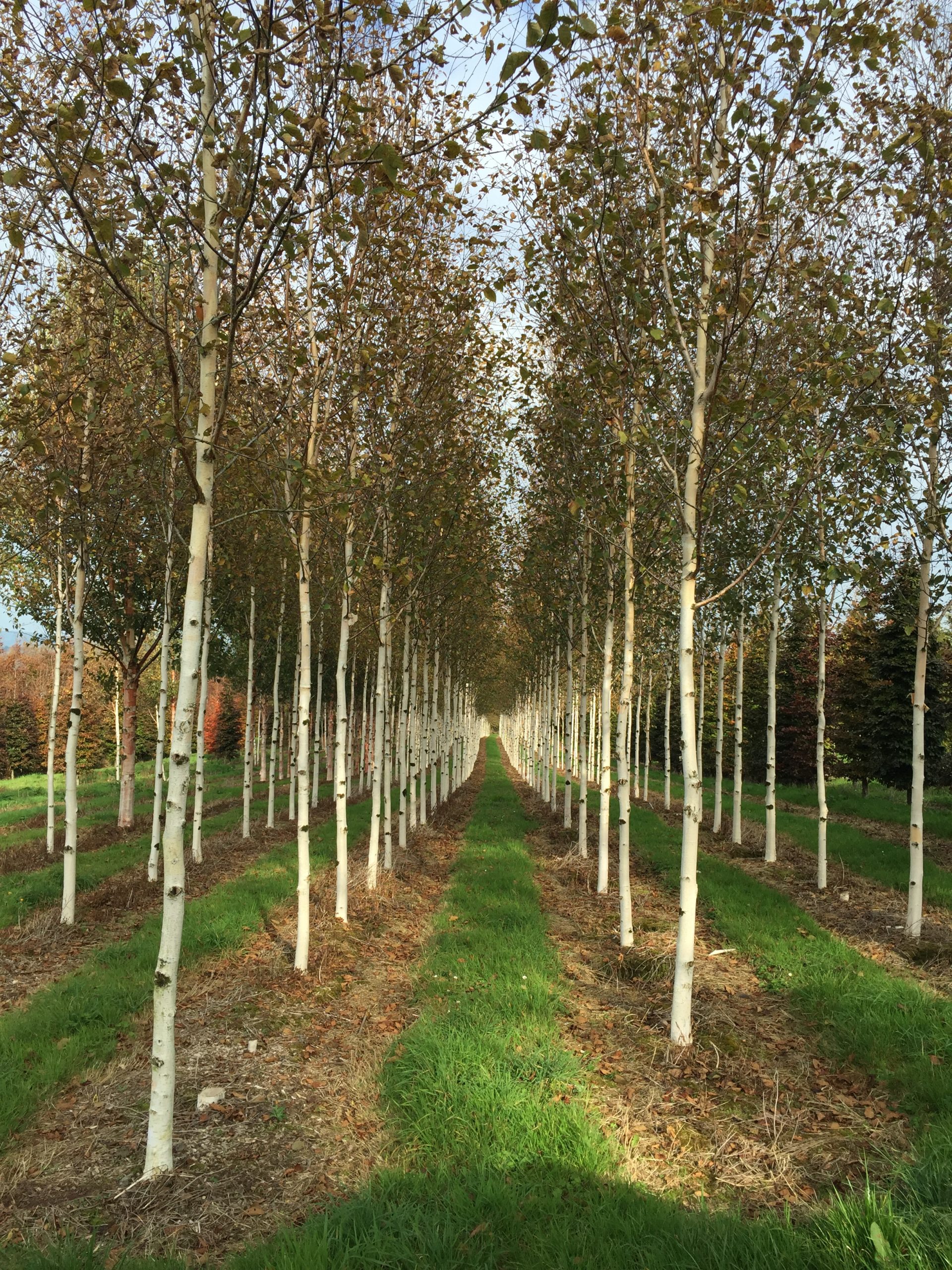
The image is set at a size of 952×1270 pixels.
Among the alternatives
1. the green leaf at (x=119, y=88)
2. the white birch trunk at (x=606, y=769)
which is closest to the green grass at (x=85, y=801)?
the white birch trunk at (x=606, y=769)

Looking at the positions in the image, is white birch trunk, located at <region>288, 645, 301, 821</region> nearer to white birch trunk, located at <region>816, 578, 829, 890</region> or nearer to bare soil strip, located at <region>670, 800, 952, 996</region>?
white birch trunk, located at <region>816, 578, 829, 890</region>

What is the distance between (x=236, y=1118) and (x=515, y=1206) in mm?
2410

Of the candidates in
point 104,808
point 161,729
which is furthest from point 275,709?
point 161,729

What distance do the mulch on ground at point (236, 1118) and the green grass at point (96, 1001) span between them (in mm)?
215

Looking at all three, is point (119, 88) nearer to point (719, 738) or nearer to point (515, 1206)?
point (515, 1206)

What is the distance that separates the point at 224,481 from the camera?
12648 mm

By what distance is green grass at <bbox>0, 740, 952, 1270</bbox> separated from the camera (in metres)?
3.50

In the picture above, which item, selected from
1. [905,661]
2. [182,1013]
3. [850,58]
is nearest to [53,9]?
[850,58]

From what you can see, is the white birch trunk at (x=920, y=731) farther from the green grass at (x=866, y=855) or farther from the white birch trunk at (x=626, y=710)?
the white birch trunk at (x=626, y=710)

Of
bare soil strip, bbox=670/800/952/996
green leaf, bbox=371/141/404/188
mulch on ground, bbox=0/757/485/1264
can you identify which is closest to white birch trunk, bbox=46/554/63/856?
mulch on ground, bbox=0/757/485/1264

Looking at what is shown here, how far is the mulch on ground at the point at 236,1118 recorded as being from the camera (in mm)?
4164

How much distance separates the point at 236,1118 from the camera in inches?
209

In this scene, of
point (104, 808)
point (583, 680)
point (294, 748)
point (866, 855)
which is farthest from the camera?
point (104, 808)

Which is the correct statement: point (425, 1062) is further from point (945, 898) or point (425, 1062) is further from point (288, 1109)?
point (945, 898)
